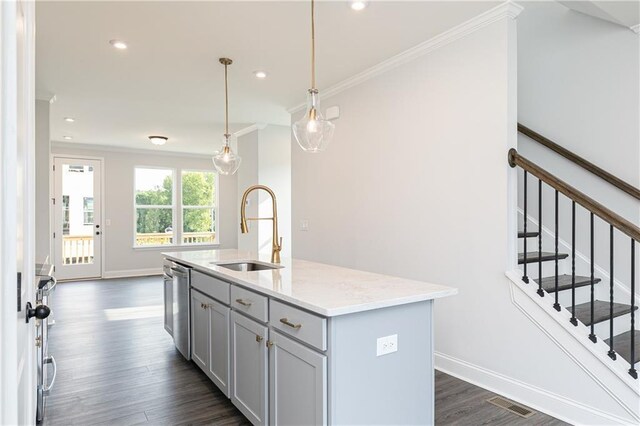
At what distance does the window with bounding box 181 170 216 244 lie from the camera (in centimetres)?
903

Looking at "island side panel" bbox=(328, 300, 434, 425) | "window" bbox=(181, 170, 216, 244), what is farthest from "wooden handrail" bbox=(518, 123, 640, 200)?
"window" bbox=(181, 170, 216, 244)

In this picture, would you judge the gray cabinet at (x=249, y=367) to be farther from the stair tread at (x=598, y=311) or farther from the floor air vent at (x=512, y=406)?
the stair tread at (x=598, y=311)

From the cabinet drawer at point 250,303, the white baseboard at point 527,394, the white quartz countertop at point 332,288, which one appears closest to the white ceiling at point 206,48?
the white quartz countertop at point 332,288

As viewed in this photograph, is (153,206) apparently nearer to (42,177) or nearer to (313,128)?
(42,177)

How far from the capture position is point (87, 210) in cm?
802

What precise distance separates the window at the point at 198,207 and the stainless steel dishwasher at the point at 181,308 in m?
5.69

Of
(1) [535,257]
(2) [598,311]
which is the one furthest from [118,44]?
(2) [598,311]

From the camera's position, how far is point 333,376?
65.7 inches

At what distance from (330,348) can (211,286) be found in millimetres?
1371

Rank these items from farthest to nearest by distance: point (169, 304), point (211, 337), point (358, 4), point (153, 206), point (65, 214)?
1. point (153, 206)
2. point (65, 214)
3. point (169, 304)
4. point (211, 337)
5. point (358, 4)

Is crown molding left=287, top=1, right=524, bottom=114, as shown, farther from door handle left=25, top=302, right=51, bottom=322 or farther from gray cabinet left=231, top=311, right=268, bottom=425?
door handle left=25, top=302, right=51, bottom=322

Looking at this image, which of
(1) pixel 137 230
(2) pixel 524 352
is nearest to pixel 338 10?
(2) pixel 524 352

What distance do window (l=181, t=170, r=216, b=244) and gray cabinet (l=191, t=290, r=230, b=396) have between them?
6.18m

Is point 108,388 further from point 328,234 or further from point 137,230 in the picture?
point 137,230
